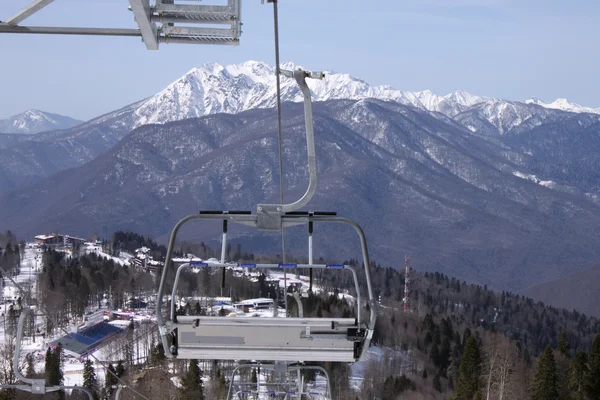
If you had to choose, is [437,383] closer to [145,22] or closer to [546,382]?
[546,382]

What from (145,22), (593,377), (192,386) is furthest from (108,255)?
(145,22)

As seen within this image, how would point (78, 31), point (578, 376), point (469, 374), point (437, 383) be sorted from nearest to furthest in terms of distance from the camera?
point (78, 31) < point (578, 376) < point (469, 374) < point (437, 383)

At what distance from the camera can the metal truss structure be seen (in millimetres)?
6758

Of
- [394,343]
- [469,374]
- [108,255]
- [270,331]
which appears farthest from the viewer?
[108,255]

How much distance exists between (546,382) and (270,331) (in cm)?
5496

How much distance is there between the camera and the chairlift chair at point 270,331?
20.3 ft

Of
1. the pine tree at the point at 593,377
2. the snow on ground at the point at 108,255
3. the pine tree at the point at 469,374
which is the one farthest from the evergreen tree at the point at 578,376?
the snow on ground at the point at 108,255

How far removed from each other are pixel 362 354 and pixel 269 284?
4975 inches

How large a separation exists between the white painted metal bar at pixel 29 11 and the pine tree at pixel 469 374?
55.2 m

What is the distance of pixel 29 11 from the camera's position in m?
6.78

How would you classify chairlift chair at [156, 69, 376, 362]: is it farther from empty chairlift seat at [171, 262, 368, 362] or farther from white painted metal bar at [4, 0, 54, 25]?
white painted metal bar at [4, 0, 54, 25]

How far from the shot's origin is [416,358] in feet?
328

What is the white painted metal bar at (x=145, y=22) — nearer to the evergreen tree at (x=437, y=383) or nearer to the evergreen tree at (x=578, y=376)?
the evergreen tree at (x=578, y=376)

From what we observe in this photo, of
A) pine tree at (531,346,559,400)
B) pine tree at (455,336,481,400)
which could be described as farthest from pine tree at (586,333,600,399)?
pine tree at (455,336,481,400)
